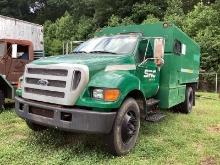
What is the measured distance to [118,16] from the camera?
34.3m

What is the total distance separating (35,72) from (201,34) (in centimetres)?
1903

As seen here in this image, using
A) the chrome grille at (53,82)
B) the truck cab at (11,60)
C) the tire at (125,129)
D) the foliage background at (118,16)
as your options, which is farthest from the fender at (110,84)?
the foliage background at (118,16)

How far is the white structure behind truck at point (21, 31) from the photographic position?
13930 mm

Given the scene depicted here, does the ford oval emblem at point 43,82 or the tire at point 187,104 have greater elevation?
the ford oval emblem at point 43,82

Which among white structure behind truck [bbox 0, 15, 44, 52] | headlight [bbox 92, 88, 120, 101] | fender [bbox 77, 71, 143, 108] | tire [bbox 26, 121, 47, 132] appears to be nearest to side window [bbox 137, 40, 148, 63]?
fender [bbox 77, 71, 143, 108]

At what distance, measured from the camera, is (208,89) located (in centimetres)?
2261

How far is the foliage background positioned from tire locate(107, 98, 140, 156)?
16665 millimetres

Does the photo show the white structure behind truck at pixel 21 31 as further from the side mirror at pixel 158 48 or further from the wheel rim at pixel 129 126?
the wheel rim at pixel 129 126

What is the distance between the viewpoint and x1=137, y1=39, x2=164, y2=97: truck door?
760 cm

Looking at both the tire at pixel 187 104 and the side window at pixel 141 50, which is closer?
the side window at pixel 141 50

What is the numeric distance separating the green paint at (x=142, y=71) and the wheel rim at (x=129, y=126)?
46 centimetres

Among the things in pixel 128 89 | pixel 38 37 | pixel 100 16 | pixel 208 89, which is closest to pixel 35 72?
pixel 128 89

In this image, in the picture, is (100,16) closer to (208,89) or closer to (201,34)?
(201,34)

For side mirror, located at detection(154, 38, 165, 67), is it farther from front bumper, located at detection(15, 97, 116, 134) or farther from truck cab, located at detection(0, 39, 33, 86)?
truck cab, located at detection(0, 39, 33, 86)
